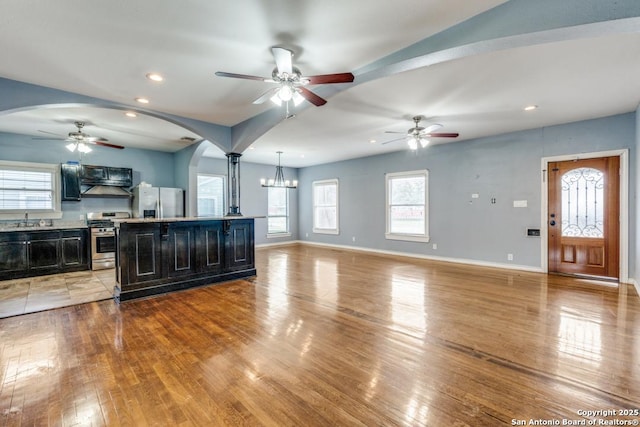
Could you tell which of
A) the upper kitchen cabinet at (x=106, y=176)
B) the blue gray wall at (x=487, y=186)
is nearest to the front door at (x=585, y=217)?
the blue gray wall at (x=487, y=186)

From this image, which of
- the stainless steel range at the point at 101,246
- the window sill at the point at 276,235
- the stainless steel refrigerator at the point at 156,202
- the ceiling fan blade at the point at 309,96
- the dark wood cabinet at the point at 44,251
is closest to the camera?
the ceiling fan blade at the point at 309,96

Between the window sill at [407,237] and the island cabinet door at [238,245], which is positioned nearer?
the island cabinet door at [238,245]

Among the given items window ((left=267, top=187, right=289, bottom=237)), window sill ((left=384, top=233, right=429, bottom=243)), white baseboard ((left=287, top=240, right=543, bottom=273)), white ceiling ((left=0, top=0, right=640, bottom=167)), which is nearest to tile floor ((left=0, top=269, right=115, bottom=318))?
white ceiling ((left=0, top=0, right=640, bottom=167))

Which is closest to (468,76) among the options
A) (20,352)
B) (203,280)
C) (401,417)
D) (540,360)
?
(540,360)

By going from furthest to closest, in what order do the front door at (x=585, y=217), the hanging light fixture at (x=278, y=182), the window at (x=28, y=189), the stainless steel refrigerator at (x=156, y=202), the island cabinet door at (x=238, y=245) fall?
1. the hanging light fixture at (x=278, y=182)
2. the stainless steel refrigerator at (x=156, y=202)
3. the window at (x=28, y=189)
4. the island cabinet door at (x=238, y=245)
5. the front door at (x=585, y=217)

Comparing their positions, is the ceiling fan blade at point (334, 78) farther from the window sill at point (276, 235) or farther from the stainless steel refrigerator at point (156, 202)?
the window sill at point (276, 235)

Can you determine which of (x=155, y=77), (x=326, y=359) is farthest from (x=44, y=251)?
(x=326, y=359)

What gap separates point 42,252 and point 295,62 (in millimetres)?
6137

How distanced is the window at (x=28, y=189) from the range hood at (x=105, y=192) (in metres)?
0.57

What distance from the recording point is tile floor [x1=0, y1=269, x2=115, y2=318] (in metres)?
3.82

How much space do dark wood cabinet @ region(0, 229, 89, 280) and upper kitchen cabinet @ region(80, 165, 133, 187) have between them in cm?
123

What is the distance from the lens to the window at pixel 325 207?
9406 millimetres

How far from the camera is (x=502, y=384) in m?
2.06

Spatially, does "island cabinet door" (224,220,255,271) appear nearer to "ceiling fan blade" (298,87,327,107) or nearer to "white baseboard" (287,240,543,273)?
"ceiling fan blade" (298,87,327,107)
